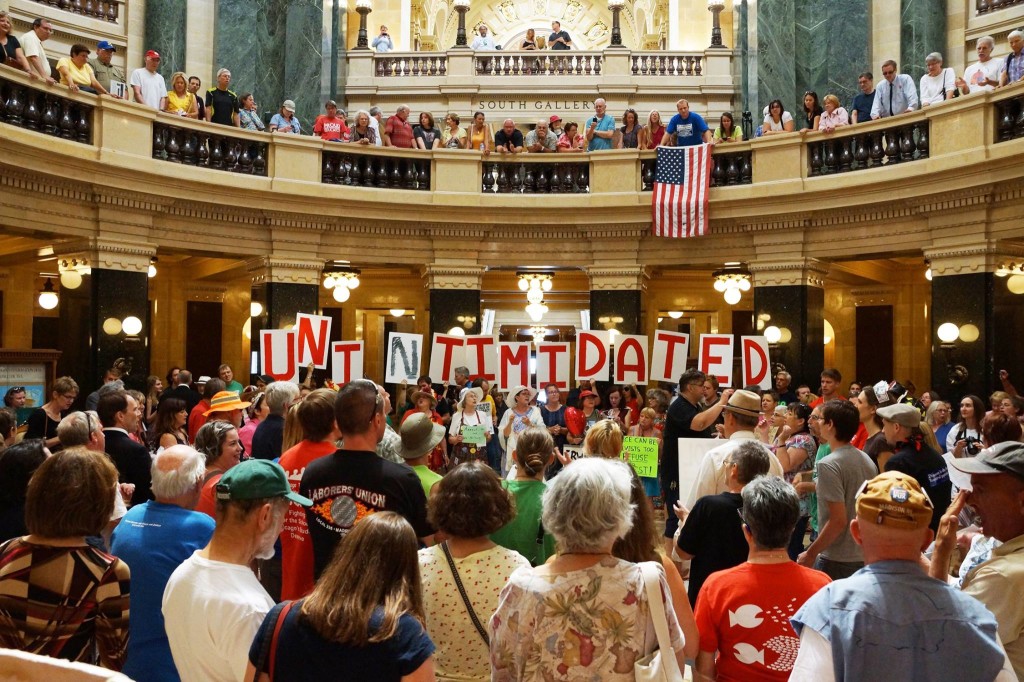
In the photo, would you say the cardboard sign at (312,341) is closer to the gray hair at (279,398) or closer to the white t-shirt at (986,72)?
the gray hair at (279,398)

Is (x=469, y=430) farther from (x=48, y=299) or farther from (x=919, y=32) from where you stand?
(x=919, y=32)

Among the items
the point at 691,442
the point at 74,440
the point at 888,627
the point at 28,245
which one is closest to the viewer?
the point at 888,627

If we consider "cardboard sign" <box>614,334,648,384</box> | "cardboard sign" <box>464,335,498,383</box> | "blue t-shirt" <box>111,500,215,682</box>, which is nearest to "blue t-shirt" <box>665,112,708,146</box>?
"cardboard sign" <box>614,334,648,384</box>

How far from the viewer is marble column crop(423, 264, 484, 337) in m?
16.1

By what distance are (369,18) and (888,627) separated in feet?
78.0

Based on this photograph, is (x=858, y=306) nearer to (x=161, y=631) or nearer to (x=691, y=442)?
(x=691, y=442)

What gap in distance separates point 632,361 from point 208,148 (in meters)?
7.46

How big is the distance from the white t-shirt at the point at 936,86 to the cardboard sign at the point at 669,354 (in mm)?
5716

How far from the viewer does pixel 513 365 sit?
12.9 m

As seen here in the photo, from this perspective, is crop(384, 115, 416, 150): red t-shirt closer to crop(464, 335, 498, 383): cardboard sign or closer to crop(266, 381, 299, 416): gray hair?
crop(464, 335, 498, 383): cardboard sign

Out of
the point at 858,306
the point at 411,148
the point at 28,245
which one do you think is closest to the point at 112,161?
the point at 28,245

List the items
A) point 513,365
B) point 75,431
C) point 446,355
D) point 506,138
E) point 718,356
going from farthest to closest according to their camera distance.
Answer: point 506,138, point 446,355, point 513,365, point 718,356, point 75,431

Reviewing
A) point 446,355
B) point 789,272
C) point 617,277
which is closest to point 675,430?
point 446,355

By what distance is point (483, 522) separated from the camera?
143 inches
